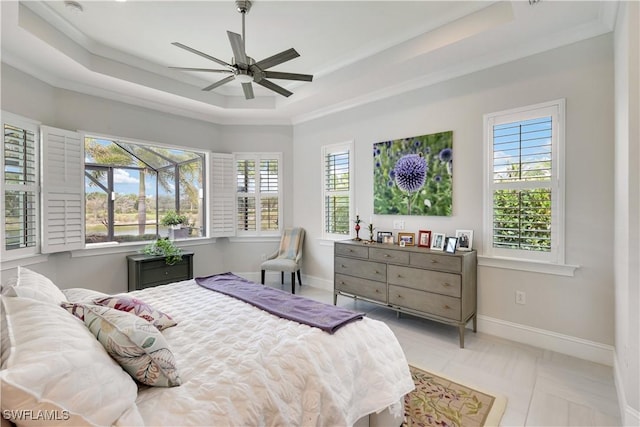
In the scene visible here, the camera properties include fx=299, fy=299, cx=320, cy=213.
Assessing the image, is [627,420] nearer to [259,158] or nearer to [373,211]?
[373,211]

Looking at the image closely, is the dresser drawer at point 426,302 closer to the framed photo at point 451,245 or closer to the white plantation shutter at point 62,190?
the framed photo at point 451,245

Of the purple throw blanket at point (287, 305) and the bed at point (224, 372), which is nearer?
the bed at point (224, 372)

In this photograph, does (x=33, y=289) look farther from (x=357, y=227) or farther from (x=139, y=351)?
(x=357, y=227)

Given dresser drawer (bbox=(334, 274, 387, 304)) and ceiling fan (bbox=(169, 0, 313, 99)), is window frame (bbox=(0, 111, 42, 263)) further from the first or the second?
dresser drawer (bbox=(334, 274, 387, 304))

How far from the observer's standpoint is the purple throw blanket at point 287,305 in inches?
70.4

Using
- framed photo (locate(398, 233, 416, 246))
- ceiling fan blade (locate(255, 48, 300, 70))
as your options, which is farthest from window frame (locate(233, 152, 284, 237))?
ceiling fan blade (locate(255, 48, 300, 70))

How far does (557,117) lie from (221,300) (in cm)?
331

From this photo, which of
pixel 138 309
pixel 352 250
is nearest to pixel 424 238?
pixel 352 250

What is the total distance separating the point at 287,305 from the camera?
209 cm

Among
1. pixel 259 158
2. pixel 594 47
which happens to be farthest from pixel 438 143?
pixel 259 158

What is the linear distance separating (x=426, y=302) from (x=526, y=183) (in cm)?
152

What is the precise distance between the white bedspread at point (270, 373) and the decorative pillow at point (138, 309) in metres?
0.05

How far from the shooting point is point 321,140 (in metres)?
4.82

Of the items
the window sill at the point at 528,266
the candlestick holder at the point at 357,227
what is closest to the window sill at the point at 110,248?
the candlestick holder at the point at 357,227
